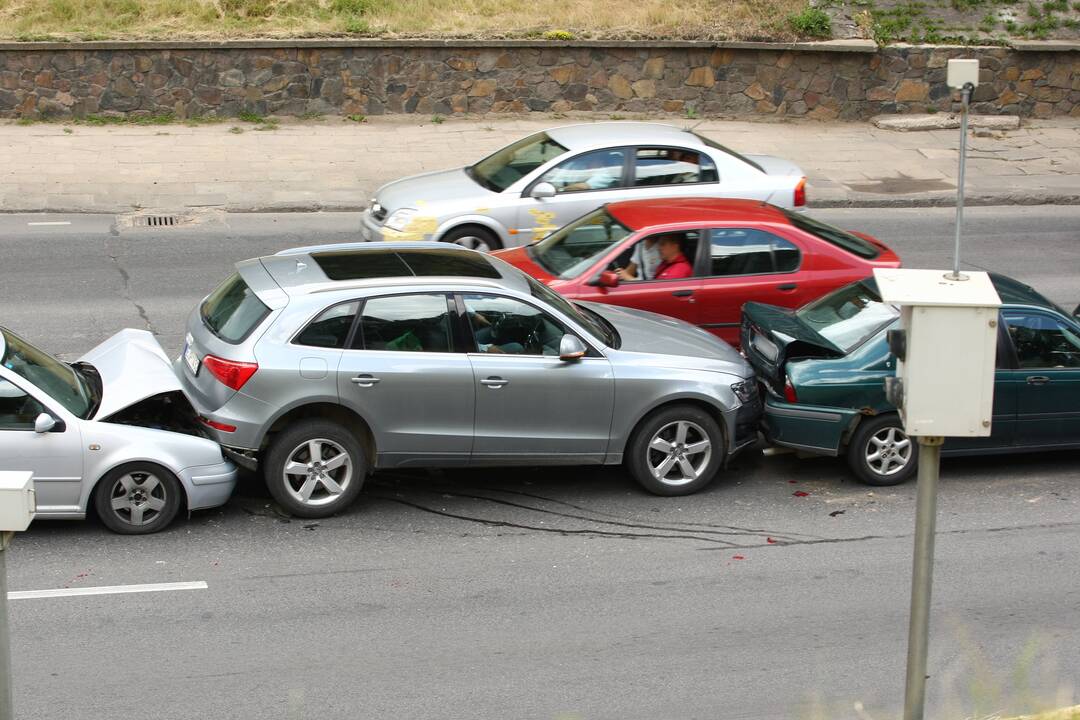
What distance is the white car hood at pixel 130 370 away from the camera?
884 centimetres

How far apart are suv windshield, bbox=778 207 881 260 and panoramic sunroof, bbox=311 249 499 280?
363 cm

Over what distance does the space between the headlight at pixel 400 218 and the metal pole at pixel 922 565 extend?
9.44m

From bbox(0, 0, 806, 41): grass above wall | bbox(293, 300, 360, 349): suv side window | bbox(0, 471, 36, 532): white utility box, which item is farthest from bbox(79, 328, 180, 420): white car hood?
A: bbox(0, 0, 806, 41): grass above wall

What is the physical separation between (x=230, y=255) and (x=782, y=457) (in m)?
7.73

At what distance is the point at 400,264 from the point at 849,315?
3545mm

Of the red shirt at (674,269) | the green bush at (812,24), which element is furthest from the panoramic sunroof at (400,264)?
the green bush at (812,24)

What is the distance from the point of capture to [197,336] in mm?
9477

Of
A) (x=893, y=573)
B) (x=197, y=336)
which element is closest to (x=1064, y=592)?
(x=893, y=573)

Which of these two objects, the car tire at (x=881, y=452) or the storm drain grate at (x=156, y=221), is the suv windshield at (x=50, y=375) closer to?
the car tire at (x=881, y=452)

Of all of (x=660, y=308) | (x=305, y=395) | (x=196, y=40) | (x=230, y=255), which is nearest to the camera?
(x=305, y=395)

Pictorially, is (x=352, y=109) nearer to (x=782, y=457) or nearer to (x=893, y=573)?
(x=782, y=457)

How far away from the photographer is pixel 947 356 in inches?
205

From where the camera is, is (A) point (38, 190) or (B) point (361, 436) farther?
(A) point (38, 190)

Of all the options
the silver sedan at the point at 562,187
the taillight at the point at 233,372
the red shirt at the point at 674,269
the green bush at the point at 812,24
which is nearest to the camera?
the taillight at the point at 233,372
